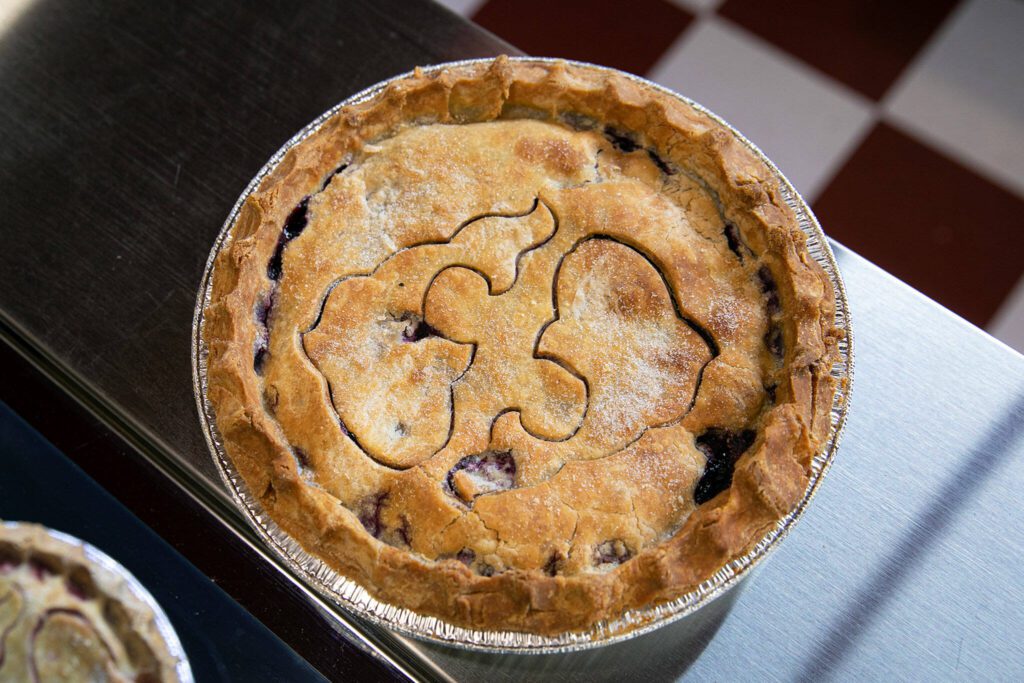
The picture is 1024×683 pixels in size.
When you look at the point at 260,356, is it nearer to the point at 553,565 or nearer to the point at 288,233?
the point at 288,233

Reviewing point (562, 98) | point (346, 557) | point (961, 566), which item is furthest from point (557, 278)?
point (961, 566)

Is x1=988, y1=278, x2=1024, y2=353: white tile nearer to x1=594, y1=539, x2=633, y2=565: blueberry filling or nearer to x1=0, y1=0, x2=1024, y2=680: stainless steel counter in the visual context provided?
x1=0, y1=0, x2=1024, y2=680: stainless steel counter

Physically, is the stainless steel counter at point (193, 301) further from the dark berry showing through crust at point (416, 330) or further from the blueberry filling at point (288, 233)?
the dark berry showing through crust at point (416, 330)

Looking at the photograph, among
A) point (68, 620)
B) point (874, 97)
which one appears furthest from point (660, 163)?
point (874, 97)

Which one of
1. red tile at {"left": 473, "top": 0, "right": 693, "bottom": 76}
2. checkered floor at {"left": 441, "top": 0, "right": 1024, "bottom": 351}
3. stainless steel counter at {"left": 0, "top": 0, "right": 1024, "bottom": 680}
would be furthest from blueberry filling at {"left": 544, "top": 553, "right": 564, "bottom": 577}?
red tile at {"left": 473, "top": 0, "right": 693, "bottom": 76}

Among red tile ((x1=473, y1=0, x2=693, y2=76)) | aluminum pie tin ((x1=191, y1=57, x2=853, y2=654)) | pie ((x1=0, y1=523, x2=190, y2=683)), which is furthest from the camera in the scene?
red tile ((x1=473, y1=0, x2=693, y2=76))

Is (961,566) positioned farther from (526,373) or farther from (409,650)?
(409,650)
